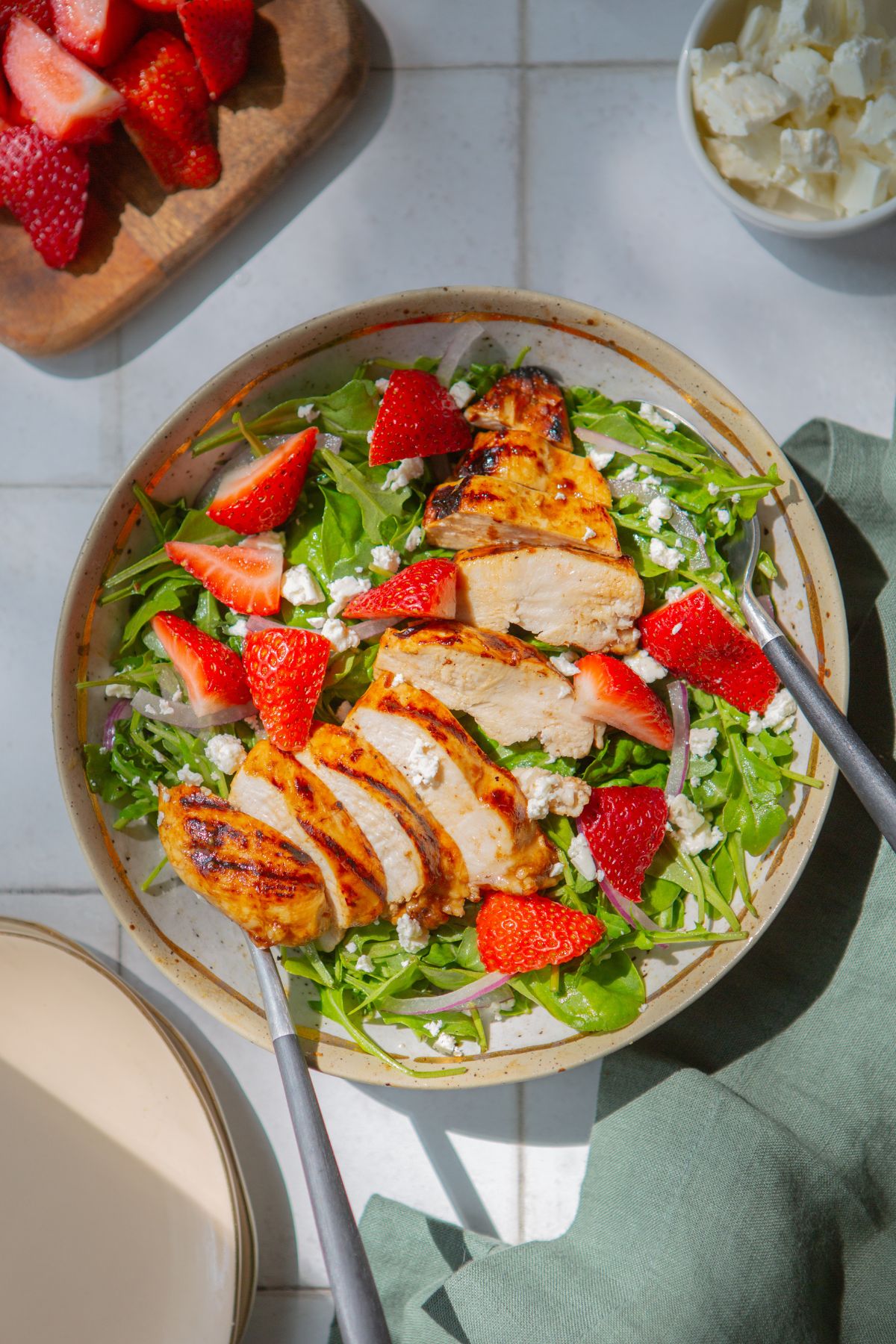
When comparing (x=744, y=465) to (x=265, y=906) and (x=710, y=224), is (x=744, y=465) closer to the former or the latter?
(x=710, y=224)

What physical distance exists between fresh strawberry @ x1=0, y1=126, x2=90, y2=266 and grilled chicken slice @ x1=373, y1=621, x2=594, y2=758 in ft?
3.03

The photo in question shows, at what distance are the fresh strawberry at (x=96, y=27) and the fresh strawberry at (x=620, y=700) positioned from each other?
1296 mm

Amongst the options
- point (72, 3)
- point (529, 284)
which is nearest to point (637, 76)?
point (529, 284)

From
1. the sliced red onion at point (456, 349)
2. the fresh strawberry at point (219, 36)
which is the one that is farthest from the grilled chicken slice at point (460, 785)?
the fresh strawberry at point (219, 36)

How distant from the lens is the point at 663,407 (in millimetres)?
1589

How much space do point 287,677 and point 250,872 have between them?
0.95ft

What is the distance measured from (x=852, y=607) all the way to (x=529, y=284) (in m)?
0.81

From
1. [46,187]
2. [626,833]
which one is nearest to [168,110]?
[46,187]

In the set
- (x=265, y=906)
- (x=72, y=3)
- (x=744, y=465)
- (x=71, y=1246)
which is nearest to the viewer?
(x=265, y=906)

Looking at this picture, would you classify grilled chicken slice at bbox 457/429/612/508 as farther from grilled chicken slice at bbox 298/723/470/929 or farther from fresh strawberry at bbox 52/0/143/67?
fresh strawberry at bbox 52/0/143/67

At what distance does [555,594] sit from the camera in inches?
60.9

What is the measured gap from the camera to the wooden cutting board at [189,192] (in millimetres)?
1756

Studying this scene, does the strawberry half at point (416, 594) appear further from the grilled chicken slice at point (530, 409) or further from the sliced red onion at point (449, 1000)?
the sliced red onion at point (449, 1000)

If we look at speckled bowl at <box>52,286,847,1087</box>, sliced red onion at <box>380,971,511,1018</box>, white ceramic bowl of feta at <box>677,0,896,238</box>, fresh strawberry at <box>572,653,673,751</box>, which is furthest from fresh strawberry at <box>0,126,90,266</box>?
sliced red onion at <box>380,971,511,1018</box>
